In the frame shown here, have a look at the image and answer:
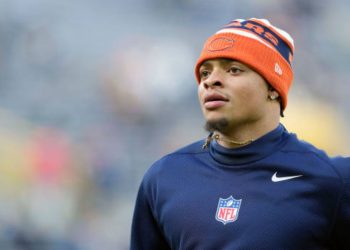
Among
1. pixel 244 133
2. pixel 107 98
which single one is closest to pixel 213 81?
pixel 244 133

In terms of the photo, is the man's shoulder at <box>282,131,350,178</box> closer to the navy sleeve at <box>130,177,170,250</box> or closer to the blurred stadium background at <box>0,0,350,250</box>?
the navy sleeve at <box>130,177,170,250</box>

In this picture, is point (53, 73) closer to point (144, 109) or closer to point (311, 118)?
point (144, 109)

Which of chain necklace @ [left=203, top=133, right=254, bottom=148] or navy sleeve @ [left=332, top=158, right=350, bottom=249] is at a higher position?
chain necklace @ [left=203, top=133, right=254, bottom=148]

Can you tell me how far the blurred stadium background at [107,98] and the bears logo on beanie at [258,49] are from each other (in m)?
3.91

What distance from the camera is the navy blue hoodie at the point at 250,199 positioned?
2.49 metres

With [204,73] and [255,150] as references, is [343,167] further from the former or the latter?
[204,73]

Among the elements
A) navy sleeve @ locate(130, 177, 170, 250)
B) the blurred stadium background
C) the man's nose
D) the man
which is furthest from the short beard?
the blurred stadium background

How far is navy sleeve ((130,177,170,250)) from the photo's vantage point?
287 cm

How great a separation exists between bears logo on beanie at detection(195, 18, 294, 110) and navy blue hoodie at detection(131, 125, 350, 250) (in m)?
0.20

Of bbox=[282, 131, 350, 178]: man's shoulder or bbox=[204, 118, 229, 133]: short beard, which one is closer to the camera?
bbox=[282, 131, 350, 178]: man's shoulder

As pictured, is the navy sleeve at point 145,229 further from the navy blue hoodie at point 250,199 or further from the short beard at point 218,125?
the short beard at point 218,125

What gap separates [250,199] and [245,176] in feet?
0.34

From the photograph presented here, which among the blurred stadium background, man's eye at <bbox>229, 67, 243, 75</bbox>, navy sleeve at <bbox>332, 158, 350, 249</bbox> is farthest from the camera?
the blurred stadium background

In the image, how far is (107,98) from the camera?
7211 mm
